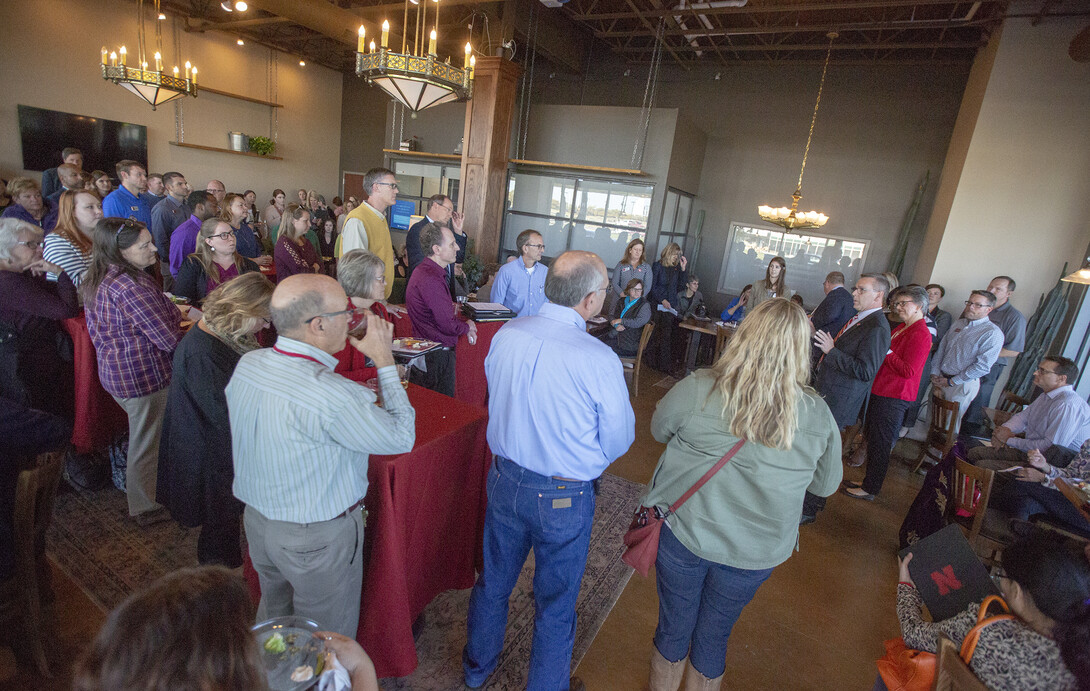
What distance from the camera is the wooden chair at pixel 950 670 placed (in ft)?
4.39

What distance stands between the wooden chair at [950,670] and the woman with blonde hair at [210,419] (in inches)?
98.2

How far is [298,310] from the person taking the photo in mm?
1426

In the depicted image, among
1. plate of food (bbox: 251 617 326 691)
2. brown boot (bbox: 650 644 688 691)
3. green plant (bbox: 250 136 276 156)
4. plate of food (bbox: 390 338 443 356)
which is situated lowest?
brown boot (bbox: 650 644 688 691)

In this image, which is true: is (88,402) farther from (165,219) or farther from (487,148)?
(487,148)

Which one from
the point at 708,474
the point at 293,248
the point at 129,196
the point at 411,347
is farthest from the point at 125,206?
the point at 708,474

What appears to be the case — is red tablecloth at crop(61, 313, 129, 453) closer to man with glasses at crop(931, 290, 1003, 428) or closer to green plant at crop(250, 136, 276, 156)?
man with glasses at crop(931, 290, 1003, 428)

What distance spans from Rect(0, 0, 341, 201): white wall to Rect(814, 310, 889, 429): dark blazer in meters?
11.8

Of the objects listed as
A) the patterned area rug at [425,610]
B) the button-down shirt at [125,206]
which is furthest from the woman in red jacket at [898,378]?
the button-down shirt at [125,206]

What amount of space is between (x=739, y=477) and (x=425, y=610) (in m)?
1.66

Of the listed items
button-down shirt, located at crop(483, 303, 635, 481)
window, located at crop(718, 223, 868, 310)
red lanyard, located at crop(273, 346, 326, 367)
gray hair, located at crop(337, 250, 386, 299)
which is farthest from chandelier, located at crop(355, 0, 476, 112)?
window, located at crop(718, 223, 868, 310)

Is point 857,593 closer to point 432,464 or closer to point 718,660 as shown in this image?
point 718,660

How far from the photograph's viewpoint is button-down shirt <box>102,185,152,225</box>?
17.0 ft

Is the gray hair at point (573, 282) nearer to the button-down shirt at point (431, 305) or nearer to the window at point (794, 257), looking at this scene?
the button-down shirt at point (431, 305)

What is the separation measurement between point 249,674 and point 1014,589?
183 centimetres
